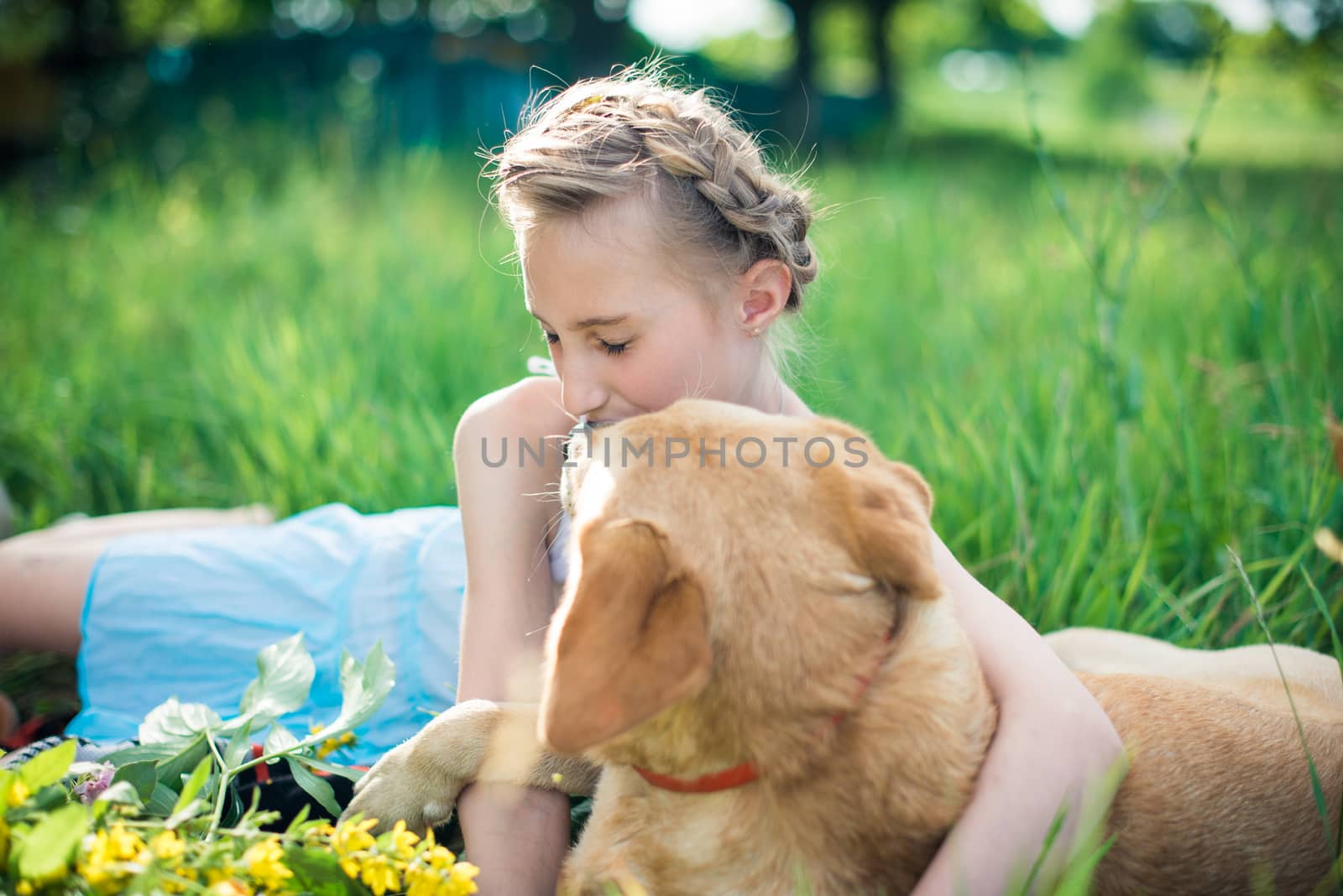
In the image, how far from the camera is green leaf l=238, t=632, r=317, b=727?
83.3 inches

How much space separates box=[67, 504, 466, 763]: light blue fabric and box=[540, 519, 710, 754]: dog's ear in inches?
49.9

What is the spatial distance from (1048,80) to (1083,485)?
145 ft

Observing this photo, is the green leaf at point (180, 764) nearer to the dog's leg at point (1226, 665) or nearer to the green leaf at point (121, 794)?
the green leaf at point (121, 794)

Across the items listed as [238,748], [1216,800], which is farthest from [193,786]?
[1216,800]

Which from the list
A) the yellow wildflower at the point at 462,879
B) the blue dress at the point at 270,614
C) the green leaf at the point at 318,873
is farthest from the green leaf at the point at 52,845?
the blue dress at the point at 270,614

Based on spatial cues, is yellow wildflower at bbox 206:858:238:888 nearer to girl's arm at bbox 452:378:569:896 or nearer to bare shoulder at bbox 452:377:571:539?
girl's arm at bbox 452:378:569:896

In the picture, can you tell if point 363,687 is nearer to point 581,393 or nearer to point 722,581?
point 581,393

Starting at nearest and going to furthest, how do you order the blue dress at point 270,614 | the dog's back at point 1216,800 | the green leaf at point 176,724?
the dog's back at point 1216,800 → the green leaf at point 176,724 → the blue dress at point 270,614

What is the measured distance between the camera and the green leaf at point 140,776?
1.79m

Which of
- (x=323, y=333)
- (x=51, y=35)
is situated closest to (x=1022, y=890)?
(x=323, y=333)

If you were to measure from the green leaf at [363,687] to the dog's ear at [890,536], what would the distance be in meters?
1.11

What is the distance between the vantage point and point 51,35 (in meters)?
14.8

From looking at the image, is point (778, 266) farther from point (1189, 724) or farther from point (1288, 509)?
point (1288, 509)

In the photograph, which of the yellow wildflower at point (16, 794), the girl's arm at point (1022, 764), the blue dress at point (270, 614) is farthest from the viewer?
the blue dress at point (270, 614)
